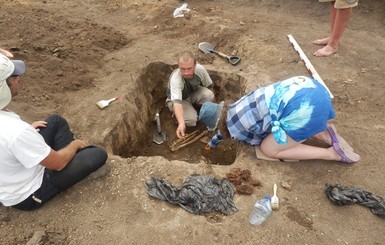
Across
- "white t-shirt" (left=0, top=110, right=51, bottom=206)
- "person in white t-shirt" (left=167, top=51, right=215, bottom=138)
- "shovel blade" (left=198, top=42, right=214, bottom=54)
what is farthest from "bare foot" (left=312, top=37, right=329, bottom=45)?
"white t-shirt" (left=0, top=110, right=51, bottom=206)

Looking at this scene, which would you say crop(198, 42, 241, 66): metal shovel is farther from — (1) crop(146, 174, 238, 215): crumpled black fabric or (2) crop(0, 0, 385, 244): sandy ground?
(1) crop(146, 174, 238, 215): crumpled black fabric

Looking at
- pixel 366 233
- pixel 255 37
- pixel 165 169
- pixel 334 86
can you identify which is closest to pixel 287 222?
pixel 366 233

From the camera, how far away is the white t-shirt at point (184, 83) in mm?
4348

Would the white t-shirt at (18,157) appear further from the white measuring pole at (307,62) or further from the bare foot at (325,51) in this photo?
the bare foot at (325,51)

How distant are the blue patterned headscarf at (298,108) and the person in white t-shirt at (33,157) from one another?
1663mm

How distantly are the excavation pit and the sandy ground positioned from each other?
3cm

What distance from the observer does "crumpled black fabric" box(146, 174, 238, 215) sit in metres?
3.03

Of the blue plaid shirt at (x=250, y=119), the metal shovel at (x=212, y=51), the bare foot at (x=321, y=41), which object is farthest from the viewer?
the bare foot at (x=321, y=41)

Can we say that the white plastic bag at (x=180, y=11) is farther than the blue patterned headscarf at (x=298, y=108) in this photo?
Yes

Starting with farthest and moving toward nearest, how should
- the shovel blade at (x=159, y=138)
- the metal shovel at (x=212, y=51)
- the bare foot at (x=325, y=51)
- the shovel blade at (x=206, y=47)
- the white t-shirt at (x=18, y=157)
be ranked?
the shovel blade at (x=206, y=47) < the metal shovel at (x=212, y=51) < the bare foot at (x=325, y=51) < the shovel blade at (x=159, y=138) < the white t-shirt at (x=18, y=157)

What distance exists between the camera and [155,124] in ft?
16.9

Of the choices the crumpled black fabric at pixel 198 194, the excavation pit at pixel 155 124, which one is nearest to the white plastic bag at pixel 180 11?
the excavation pit at pixel 155 124

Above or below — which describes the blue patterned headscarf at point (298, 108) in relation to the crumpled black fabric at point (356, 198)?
above

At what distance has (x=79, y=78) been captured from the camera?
4664mm
